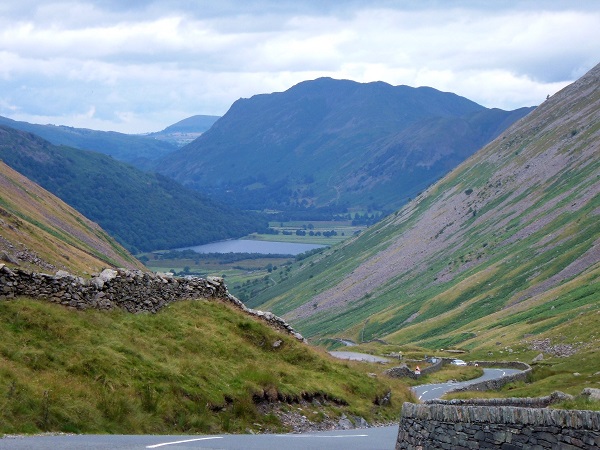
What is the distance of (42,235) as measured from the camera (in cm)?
9269

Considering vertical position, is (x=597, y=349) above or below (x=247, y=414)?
below

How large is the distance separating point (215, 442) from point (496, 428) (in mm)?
7738

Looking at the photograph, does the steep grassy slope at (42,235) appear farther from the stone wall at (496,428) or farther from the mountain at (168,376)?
the stone wall at (496,428)

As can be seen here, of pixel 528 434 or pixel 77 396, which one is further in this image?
pixel 77 396

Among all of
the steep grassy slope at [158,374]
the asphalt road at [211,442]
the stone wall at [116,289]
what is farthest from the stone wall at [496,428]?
the stone wall at [116,289]

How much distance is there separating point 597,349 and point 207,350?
6182 cm

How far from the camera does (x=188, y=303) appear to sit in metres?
35.5

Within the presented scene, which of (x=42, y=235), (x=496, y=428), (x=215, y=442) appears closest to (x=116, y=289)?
(x=215, y=442)

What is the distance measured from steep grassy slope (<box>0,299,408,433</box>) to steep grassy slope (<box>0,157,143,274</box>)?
16.8 metres

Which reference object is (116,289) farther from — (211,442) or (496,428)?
(496,428)

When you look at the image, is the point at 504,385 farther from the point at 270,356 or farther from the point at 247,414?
the point at 247,414

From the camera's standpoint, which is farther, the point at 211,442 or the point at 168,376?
the point at 168,376

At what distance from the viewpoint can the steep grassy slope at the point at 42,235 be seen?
6906 centimetres

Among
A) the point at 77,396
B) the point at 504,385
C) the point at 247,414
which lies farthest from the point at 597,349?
the point at 77,396
